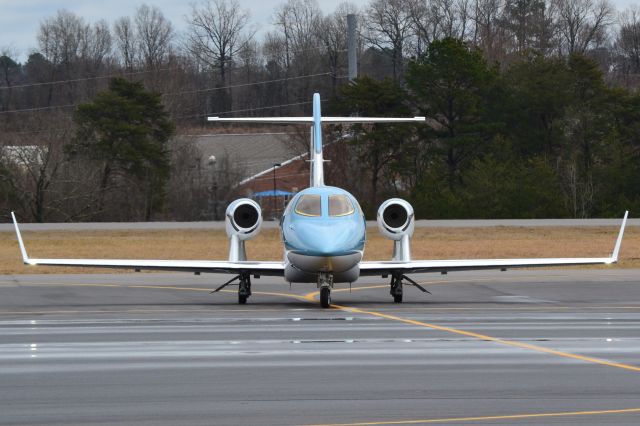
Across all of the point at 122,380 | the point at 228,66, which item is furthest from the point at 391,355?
the point at 228,66

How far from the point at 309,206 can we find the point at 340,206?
1.91 feet

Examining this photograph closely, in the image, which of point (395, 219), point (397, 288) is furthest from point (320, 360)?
point (395, 219)

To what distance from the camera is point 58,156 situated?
73188mm

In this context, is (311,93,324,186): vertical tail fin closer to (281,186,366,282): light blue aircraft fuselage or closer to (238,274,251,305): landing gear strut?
(281,186,366,282): light blue aircraft fuselage

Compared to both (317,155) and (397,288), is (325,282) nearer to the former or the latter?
(397,288)

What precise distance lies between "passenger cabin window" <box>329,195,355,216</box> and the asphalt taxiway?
71.0 inches

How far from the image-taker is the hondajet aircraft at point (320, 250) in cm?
2147

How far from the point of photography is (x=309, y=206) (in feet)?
73.4

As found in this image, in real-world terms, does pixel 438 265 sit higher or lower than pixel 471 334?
higher

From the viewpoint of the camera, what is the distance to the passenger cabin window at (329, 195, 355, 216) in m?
22.2

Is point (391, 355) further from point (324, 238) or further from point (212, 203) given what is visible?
point (212, 203)

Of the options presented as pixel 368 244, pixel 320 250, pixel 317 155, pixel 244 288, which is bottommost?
pixel 368 244

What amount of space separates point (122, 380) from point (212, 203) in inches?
2512

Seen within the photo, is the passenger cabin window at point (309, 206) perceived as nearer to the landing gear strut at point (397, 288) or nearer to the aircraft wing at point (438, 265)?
the aircraft wing at point (438, 265)
